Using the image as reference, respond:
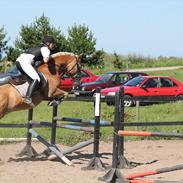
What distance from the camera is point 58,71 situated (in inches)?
433

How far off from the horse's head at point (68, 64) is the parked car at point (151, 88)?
35.4 feet

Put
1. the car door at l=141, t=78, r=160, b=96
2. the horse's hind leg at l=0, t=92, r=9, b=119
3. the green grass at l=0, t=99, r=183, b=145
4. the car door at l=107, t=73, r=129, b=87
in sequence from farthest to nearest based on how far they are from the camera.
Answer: the car door at l=107, t=73, r=129, b=87 → the car door at l=141, t=78, r=160, b=96 → the green grass at l=0, t=99, r=183, b=145 → the horse's hind leg at l=0, t=92, r=9, b=119

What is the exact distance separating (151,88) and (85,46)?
24987 mm

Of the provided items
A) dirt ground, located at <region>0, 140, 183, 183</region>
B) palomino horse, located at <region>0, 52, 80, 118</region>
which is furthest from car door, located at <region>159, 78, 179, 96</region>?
palomino horse, located at <region>0, 52, 80, 118</region>

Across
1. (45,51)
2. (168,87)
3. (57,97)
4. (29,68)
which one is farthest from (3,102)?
(168,87)

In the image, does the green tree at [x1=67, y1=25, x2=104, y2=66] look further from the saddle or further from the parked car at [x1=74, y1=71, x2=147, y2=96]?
the saddle

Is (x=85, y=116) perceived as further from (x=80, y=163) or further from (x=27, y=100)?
(x=27, y=100)

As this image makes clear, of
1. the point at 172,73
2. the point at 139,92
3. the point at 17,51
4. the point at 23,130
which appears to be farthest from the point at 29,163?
the point at 17,51

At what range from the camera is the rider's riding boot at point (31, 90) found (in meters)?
10.2

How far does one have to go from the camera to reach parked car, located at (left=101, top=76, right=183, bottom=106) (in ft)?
73.2

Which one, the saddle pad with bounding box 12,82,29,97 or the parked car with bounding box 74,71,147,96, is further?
the parked car with bounding box 74,71,147,96

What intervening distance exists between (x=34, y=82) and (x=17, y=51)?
36.3 meters

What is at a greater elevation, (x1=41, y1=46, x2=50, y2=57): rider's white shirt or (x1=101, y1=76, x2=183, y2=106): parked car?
(x1=41, y1=46, x2=50, y2=57): rider's white shirt

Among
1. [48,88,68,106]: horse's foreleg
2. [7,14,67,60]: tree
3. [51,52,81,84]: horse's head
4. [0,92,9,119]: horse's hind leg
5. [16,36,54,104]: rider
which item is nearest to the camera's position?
[0,92,9,119]: horse's hind leg
